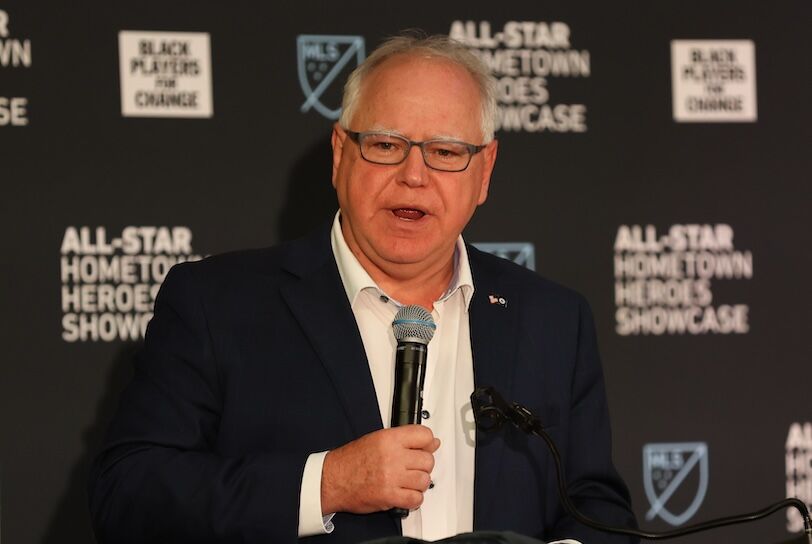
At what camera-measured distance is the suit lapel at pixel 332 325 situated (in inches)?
103

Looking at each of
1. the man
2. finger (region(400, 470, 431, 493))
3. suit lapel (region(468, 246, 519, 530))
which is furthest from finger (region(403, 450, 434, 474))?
suit lapel (region(468, 246, 519, 530))

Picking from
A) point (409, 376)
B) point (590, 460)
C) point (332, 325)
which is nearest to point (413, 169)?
point (332, 325)

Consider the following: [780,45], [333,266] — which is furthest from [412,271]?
[780,45]

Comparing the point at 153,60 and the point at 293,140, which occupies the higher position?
the point at 153,60

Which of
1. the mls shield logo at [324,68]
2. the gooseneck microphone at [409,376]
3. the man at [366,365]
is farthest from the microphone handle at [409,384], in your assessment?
the mls shield logo at [324,68]

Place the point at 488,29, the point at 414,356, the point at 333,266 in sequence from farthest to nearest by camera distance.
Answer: the point at 488,29
the point at 333,266
the point at 414,356

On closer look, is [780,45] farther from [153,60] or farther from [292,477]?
[292,477]

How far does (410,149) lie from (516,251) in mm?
1047

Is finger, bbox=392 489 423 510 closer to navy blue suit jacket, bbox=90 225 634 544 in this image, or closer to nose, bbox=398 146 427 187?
navy blue suit jacket, bbox=90 225 634 544

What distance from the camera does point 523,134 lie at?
3.74m

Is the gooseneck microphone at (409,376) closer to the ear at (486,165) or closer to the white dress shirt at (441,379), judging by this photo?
the white dress shirt at (441,379)

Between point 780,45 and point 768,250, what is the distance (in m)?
0.75

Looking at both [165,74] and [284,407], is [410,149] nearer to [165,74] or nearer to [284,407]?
[284,407]

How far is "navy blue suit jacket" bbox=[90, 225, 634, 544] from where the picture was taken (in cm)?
244
